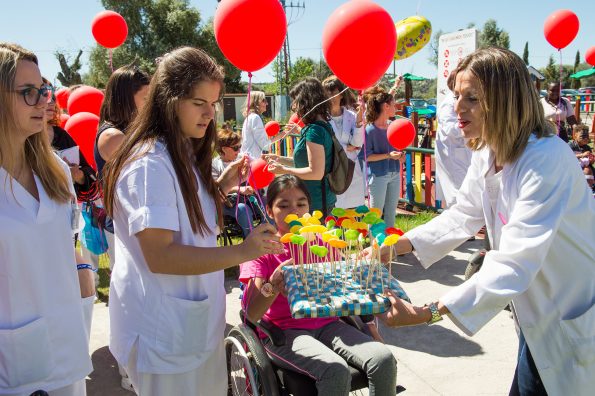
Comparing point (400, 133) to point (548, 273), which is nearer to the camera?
point (548, 273)

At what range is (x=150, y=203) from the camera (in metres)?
1.71

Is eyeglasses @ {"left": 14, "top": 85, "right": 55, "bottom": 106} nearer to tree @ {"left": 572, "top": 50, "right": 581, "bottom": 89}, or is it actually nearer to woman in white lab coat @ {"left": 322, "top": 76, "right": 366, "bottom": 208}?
woman in white lab coat @ {"left": 322, "top": 76, "right": 366, "bottom": 208}

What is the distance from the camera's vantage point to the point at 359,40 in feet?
10.3

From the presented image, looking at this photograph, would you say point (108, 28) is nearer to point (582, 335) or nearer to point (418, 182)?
point (418, 182)

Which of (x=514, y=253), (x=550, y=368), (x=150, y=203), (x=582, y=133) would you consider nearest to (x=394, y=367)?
(x=550, y=368)

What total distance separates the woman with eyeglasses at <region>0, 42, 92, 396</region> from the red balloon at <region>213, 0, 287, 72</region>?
110cm

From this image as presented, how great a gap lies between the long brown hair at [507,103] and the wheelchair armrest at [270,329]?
1.26 m

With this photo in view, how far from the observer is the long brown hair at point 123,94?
10.1 ft

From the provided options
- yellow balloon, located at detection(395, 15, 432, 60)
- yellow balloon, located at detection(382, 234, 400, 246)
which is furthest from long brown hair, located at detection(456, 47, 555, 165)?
yellow balloon, located at detection(395, 15, 432, 60)

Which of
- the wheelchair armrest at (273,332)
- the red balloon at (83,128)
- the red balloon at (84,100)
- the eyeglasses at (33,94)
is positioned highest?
the red balloon at (84,100)

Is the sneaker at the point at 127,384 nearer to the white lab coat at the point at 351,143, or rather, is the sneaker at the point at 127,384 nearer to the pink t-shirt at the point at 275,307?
the pink t-shirt at the point at 275,307

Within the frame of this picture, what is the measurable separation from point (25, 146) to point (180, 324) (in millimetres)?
839

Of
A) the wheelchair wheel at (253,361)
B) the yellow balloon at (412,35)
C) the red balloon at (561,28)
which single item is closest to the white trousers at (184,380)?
the wheelchair wheel at (253,361)

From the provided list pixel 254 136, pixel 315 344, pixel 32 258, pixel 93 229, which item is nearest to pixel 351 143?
pixel 254 136
